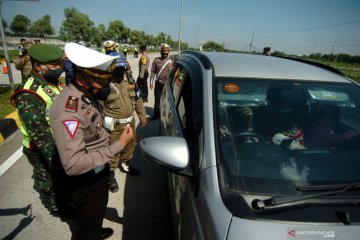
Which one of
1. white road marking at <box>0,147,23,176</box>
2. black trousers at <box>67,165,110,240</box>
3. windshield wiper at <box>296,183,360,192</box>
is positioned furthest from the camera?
white road marking at <box>0,147,23,176</box>

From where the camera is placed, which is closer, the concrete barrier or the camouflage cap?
the camouflage cap

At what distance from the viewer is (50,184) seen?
2.78 metres

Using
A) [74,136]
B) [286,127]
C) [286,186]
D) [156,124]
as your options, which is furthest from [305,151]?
[156,124]

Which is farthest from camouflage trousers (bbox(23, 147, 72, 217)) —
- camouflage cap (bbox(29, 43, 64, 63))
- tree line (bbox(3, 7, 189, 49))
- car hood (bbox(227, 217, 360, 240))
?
tree line (bbox(3, 7, 189, 49))

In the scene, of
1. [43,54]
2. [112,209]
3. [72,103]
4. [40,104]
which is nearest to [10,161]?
[112,209]

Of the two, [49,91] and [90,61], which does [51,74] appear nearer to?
[49,91]

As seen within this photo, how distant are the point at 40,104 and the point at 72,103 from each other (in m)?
0.95

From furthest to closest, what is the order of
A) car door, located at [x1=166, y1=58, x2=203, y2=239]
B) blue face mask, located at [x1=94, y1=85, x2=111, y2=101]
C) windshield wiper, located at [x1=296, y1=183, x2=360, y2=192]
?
blue face mask, located at [x1=94, y1=85, x2=111, y2=101] < car door, located at [x1=166, y1=58, x2=203, y2=239] < windshield wiper, located at [x1=296, y1=183, x2=360, y2=192]

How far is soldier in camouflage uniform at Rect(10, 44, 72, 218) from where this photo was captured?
2.33 metres

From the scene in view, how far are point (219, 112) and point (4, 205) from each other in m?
2.89

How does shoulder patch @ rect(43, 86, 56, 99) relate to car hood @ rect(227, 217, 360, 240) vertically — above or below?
above

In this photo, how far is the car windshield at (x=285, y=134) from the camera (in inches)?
59.2

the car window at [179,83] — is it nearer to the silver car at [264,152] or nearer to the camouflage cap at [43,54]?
the silver car at [264,152]

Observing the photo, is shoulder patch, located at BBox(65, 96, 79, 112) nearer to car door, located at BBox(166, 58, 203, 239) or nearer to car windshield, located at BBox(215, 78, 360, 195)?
car door, located at BBox(166, 58, 203, 239)
